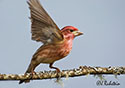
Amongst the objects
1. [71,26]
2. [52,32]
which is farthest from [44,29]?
[71,26]

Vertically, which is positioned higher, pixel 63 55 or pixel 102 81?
pixel 63 55

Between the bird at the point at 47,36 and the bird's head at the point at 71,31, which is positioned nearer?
the bird at the point at 47,36

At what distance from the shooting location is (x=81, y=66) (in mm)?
3340

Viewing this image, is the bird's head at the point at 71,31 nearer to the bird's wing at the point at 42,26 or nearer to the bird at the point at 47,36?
the bird at the point at 47,36

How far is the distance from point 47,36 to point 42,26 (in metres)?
0.15

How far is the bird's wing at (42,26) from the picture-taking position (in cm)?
346

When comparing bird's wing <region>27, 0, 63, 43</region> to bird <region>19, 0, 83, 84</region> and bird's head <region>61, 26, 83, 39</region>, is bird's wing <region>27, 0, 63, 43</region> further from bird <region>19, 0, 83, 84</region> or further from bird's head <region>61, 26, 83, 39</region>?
bird's head <region>61, 26, 83, 39</region>

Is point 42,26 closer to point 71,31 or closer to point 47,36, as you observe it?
point 47,36

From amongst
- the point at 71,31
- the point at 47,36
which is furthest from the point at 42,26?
the point at 71,31

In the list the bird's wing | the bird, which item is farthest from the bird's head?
the bird's wing

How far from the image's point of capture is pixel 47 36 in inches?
138

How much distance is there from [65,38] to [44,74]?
63 cm

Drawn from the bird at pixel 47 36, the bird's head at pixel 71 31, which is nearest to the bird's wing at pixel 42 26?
the bird at pixel 47 36

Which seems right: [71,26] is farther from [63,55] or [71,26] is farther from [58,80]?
[58,80]
